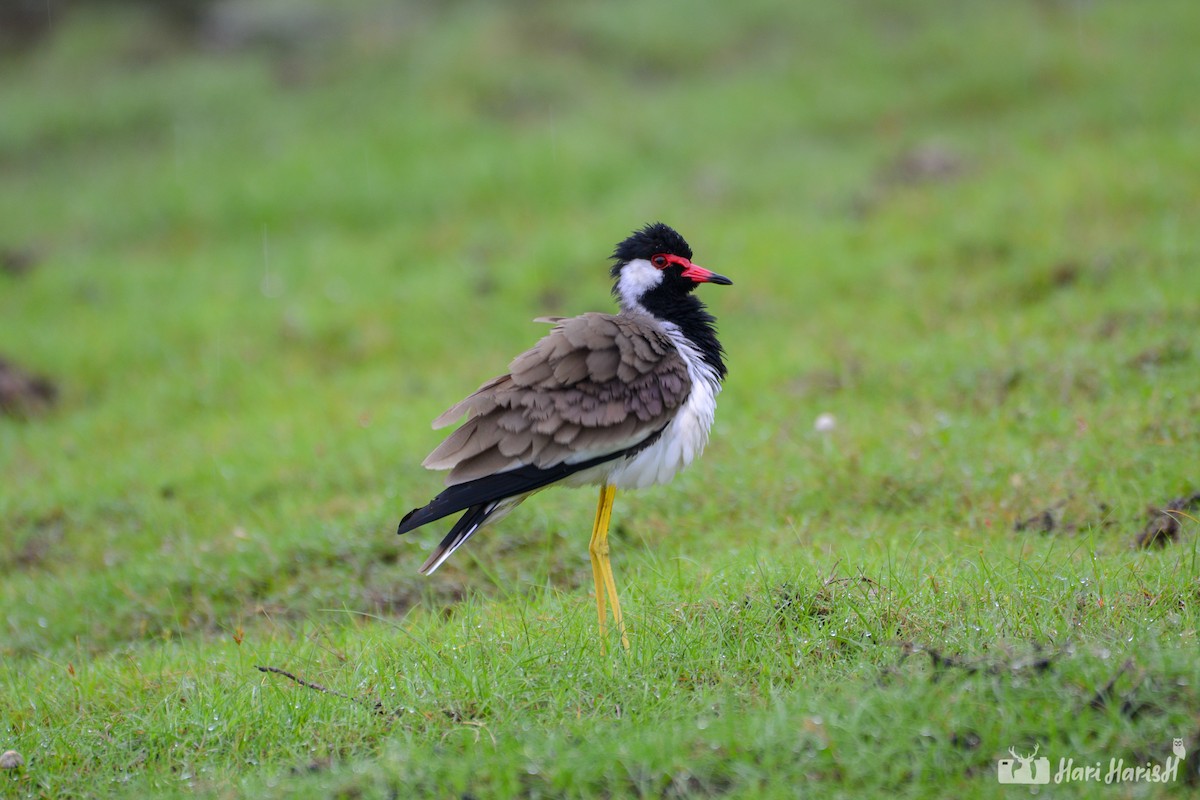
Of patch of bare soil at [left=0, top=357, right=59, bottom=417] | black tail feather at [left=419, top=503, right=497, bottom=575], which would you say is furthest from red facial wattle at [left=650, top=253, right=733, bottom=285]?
patch of bare soil at [left=0, top=357, right=59, bottom=417]

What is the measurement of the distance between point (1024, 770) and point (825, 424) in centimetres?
342

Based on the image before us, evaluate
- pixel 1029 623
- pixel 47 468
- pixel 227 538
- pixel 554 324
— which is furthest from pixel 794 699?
pixel 47 468

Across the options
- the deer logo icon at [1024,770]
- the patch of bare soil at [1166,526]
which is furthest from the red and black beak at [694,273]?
the deer logo icon at [1024,770]

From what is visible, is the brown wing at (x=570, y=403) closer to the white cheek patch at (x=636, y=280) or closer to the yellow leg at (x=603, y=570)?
the yellow leg at (x=603, y=570)

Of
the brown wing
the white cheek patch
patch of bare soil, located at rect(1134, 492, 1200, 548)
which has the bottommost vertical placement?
patch of bare soil, located at rect(1134, 492, 1200, 548)

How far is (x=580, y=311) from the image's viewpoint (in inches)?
344

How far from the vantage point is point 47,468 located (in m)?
7.37

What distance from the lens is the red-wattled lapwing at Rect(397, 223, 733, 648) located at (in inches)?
165

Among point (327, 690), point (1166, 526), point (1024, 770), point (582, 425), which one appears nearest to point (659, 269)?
point (582, 425)

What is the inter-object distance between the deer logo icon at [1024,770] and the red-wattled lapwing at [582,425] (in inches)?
52.9

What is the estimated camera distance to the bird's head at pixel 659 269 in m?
4.89
